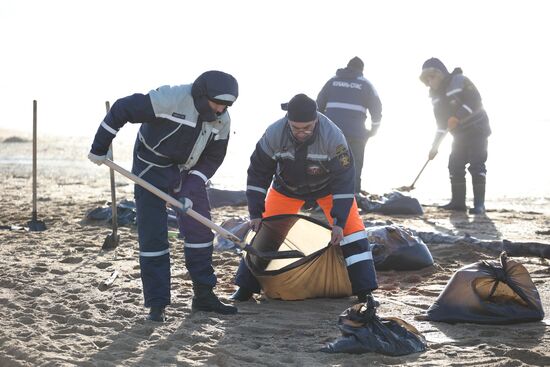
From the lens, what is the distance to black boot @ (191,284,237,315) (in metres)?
5.71

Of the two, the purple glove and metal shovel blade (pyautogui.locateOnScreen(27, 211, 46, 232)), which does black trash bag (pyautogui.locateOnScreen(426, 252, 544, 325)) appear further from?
metal shovel blade (pyautogui.locateOnScreen(27, 211, 46, 232))

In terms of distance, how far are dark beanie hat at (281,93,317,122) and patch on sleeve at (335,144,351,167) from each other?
1.10 feet

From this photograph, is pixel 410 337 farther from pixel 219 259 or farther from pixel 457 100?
pixel 457 100

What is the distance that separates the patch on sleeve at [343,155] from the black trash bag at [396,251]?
1591 mm

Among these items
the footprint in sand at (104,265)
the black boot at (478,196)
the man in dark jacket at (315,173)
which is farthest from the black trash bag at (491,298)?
the black boot at (478,196)

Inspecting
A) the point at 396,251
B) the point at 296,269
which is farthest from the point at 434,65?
the point at 296,269

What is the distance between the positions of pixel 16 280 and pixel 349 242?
267 cm

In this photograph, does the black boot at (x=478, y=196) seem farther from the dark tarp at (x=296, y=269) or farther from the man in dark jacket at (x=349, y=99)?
the dark tarp at (x=296, y=269)

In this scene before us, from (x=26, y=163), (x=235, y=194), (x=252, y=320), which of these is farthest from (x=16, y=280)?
(x=26, y=163)

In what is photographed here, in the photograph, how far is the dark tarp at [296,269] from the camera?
5898 mm

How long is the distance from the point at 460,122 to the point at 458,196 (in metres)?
1.01

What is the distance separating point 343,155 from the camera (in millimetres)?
5691

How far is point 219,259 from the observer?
7738 millimetres

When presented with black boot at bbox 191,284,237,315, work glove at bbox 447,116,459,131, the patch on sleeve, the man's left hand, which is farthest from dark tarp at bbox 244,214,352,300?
work glove at bbox 447,116,459,131
